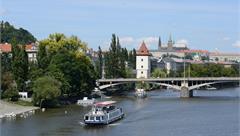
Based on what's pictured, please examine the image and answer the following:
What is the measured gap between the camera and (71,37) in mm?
55750

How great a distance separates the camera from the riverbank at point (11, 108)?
128 ft

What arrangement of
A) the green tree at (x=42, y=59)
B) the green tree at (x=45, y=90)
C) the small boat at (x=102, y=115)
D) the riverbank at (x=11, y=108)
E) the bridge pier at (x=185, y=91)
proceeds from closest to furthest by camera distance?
the small boat at (x=102, y=115) < the riverbank at (x=11, y=108) < the green tree at (x=45, y=90) < the green tree at (x=42, y=59) < the bridge pier at (x=185, y=91)

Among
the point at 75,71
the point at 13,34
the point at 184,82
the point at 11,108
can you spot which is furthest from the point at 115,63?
the point at 13,34

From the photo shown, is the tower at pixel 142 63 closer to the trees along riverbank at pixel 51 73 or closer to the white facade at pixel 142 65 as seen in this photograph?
the white facade at pixel 142 65

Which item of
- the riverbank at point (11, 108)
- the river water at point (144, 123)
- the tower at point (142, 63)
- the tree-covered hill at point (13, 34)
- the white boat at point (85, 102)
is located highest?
the tree-covered hill at point (13, 34)

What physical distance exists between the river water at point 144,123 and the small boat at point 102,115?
44 cm

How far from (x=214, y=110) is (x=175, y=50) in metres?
127

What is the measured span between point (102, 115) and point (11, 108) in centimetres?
846

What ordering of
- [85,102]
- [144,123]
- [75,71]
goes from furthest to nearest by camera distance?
[75,71] < [85,102] < [144,123]

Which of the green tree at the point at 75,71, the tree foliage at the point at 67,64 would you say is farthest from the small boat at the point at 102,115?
the green tree at the point at 75,71

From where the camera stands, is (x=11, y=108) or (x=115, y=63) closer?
(x=11, y=108)

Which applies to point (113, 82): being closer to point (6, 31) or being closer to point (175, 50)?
point (6, 31)

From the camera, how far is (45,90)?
4253 centimetres

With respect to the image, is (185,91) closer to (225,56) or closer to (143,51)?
(143,51)
